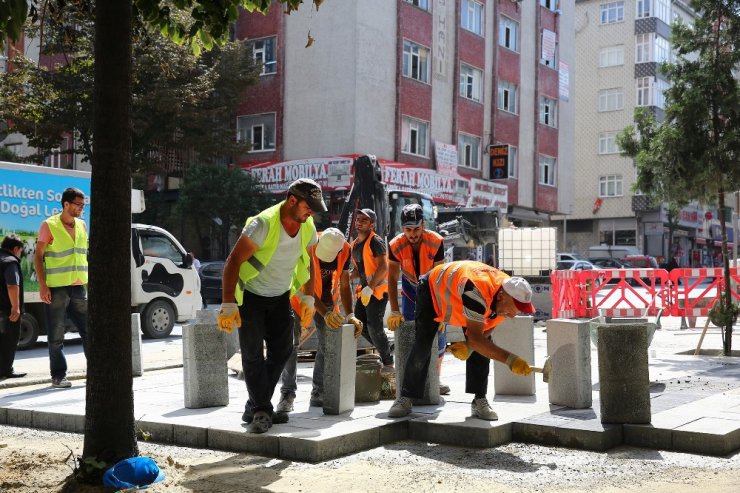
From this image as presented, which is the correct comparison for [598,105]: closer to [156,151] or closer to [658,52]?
[658,52]

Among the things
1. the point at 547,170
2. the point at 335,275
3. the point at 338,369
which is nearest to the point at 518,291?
the point at 338,369

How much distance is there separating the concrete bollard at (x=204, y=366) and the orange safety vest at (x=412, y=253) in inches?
71.7

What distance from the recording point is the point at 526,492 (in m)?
5.27

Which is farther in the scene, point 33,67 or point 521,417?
point 33,67

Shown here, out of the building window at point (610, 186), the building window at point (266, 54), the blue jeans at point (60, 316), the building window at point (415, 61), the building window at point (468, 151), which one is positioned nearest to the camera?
the blue jeans at point (60, 316)

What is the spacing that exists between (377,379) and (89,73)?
2098 cm

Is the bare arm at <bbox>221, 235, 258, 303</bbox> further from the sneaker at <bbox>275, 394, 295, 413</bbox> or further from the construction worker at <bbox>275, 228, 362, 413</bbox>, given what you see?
the sneaker at <bbox>275, 394, 295, 413</bbox>

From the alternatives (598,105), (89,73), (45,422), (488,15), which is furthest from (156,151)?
(598,105)

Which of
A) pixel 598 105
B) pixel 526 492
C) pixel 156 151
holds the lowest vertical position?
pixel 526 492

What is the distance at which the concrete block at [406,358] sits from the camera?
7699 mm

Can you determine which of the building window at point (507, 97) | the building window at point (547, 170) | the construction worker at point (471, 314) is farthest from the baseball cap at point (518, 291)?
the building window at point (547, 170)

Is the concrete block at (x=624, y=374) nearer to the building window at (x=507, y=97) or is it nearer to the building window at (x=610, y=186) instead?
the building window at (x=507, y=97)

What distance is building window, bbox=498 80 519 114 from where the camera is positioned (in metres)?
38.7

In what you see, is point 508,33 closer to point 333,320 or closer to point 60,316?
point 60,316
